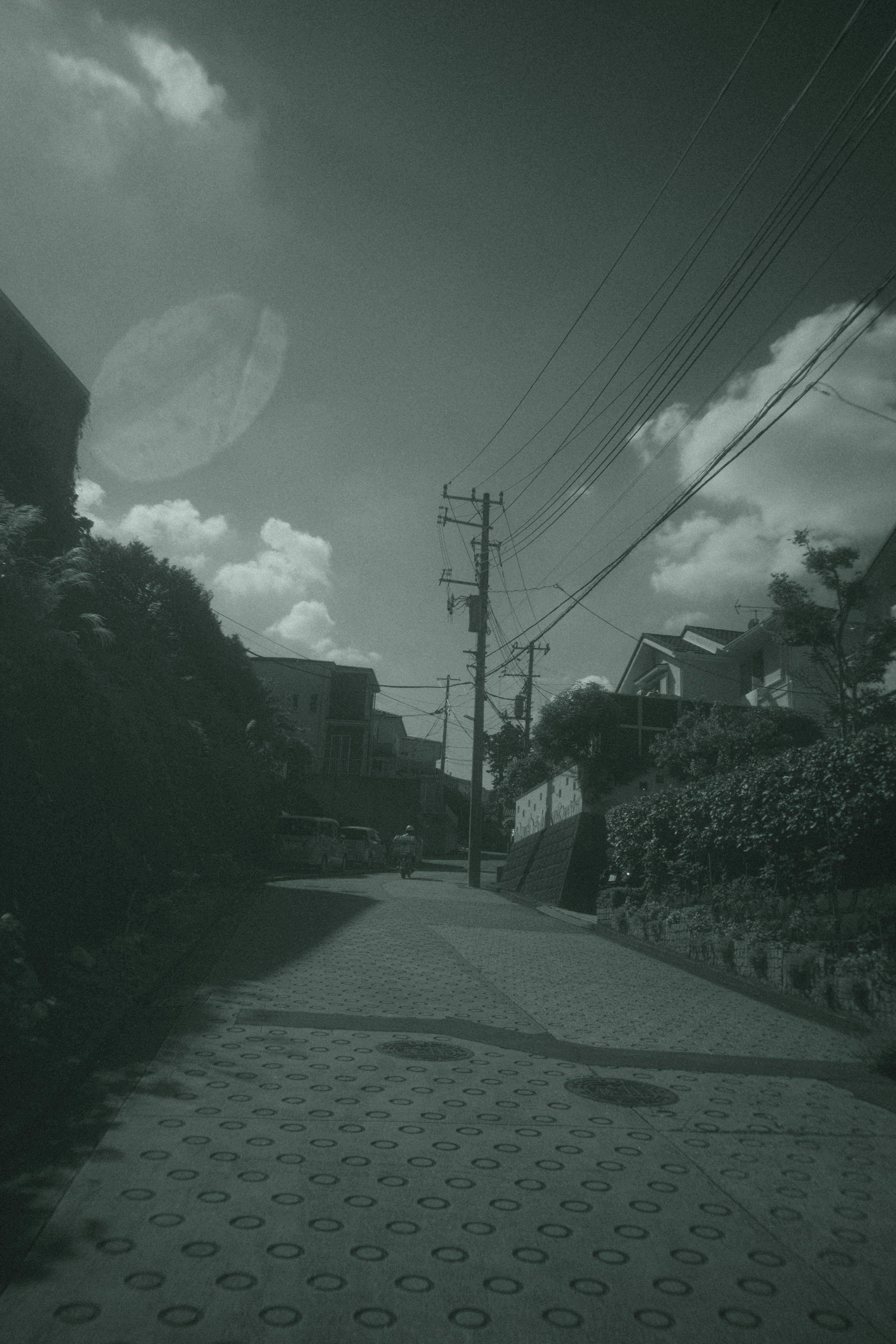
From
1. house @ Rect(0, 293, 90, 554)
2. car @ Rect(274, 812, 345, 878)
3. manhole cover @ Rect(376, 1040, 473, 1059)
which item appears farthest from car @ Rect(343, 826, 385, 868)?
manhole cover @ Rect(376, 1040, 473, 1059)

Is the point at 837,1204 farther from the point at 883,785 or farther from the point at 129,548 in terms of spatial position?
the point at 129,548

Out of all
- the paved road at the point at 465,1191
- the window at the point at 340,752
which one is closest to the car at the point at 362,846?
the window at the point at 340,752

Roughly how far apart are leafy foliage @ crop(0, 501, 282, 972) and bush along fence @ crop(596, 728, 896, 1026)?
675 centimetres

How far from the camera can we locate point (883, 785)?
908 cm

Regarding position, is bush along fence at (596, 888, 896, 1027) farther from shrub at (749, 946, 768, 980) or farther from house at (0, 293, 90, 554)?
house at (0, 293, 90, 554)

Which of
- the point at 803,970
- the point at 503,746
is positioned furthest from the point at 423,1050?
the point at 503,746

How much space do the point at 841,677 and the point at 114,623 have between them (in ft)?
45.6

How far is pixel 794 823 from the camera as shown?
10391 mm

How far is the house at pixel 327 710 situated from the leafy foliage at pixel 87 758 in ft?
117

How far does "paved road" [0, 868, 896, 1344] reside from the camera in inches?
110

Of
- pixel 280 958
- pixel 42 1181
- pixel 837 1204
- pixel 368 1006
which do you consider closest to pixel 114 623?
pixel 280 958

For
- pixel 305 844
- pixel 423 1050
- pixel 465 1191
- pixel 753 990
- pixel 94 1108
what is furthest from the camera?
pixel 305 844

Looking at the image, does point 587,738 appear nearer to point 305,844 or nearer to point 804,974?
point 305,844

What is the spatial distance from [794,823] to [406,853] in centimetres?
2053
